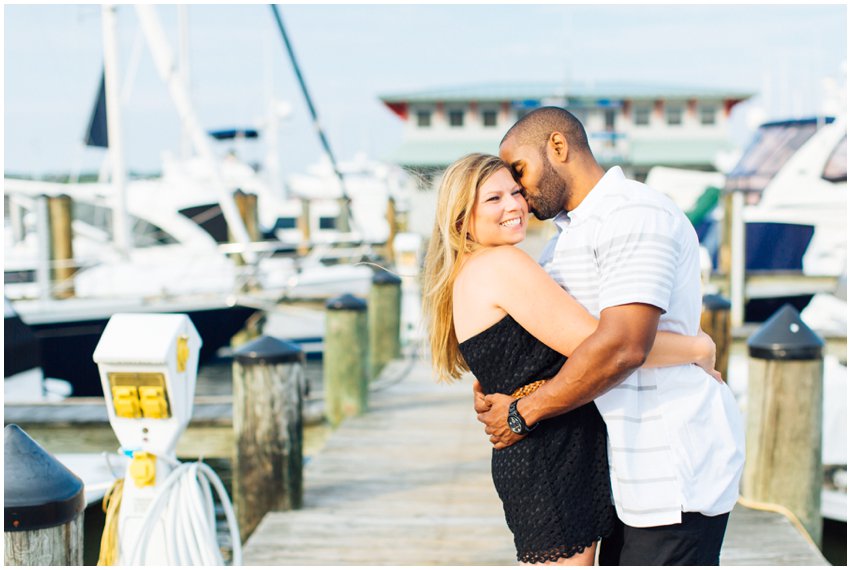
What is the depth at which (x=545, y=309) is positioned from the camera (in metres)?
2.05

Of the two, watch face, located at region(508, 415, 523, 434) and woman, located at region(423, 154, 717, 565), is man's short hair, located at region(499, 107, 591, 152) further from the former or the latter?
watch face, located at region(508, 415, 523, 434)

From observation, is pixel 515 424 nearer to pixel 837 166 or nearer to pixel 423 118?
pixel 837 166

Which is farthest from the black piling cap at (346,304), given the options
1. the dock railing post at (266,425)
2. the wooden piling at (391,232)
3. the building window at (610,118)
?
the building window at (610,118)

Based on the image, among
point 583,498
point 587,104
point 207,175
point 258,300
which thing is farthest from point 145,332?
point 587,104

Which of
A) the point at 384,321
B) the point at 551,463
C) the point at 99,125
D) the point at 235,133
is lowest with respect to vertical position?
the point at 384,321

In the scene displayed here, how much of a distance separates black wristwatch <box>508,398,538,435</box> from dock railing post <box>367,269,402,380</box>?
6.95 meters

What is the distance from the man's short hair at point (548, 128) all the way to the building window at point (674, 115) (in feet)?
96.6

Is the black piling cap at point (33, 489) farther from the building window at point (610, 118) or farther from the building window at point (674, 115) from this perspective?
the building window at point (674, 115)

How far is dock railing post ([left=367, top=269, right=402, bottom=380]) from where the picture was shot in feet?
30.4

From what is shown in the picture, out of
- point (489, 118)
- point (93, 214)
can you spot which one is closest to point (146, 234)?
point (93, 214)

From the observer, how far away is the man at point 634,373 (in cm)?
198

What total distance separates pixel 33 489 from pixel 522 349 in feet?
4.21

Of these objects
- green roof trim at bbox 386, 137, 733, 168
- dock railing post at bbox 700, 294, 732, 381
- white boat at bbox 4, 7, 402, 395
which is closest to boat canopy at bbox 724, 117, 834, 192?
white boat at bbox 4, 7, 402, 395

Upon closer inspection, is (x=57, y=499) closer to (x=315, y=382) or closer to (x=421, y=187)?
(x=421, y=187)
